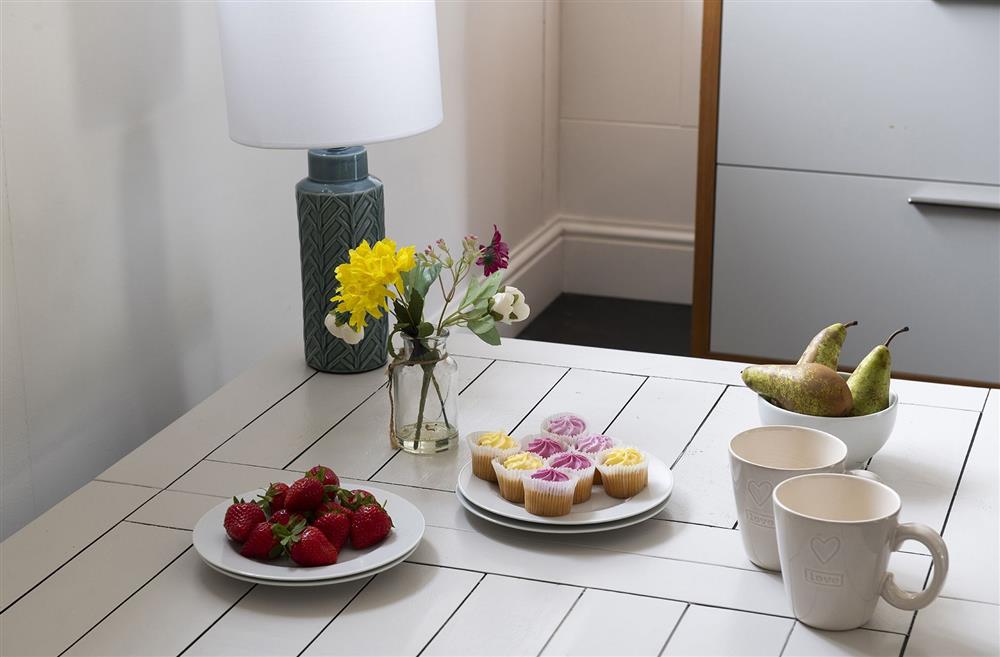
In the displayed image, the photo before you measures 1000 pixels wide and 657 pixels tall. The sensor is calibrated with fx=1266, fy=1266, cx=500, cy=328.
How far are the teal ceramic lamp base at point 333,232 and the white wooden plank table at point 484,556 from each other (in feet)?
0.24

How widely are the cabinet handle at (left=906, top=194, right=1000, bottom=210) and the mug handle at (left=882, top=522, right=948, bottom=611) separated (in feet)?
5.93

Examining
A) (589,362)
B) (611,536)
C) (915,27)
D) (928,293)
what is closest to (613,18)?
(915,27)

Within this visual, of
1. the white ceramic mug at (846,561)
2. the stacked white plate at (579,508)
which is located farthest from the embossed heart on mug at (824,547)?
the stacked white plate at (579,508)

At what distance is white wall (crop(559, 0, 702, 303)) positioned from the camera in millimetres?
3320

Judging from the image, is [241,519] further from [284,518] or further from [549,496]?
[549,496]

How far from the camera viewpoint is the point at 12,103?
143 centimetres

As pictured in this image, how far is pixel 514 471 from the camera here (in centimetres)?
123

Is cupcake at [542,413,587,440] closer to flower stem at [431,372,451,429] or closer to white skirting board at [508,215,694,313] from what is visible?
flower stem at [431,372,451,429]

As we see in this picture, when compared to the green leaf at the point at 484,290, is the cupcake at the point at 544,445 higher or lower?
lower

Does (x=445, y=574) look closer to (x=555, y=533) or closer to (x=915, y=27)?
(x=555, y=533)

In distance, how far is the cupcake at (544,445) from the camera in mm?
1296

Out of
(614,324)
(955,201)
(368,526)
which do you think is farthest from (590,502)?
(614,324)

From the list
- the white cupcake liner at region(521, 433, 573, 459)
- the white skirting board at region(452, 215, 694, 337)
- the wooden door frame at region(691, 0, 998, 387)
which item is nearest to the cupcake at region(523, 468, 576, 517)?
the white cupcake liner at region(521, 433, 573, 459)

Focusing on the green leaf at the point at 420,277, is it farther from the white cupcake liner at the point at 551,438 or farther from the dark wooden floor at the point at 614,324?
the dark wooden floor at the point at 614,324
